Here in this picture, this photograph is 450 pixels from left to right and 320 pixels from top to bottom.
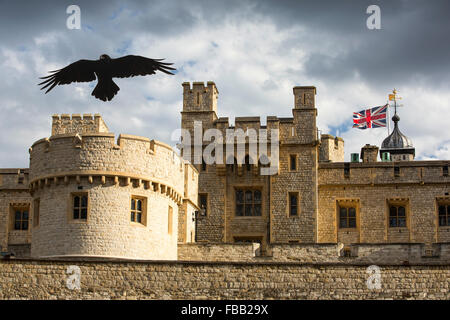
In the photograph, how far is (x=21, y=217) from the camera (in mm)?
44906

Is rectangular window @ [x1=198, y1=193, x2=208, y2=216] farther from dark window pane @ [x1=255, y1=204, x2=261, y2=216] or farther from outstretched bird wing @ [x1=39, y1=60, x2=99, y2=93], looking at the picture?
outstretched bird wing @ [x1=39, y1=60, x2=99, y2=93]

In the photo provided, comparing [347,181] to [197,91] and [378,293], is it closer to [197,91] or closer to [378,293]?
[197,91]

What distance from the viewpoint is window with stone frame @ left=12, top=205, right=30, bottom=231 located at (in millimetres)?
44594

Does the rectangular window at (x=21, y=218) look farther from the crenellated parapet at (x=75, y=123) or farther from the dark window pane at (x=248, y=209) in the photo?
the dark window pane at (x=248, y=209)

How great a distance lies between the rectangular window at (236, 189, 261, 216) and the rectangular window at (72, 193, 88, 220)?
13.3 meters

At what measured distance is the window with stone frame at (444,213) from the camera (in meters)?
44.2

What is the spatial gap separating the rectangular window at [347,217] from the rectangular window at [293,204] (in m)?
2.68

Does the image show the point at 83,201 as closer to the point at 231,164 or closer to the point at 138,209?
the point at 138,209

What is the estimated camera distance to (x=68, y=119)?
1823 inches

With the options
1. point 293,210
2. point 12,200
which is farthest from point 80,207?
point 293,210

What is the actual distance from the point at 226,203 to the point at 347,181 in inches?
250

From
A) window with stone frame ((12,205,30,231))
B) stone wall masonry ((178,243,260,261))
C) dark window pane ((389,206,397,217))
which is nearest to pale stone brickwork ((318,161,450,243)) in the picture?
dark window pane ((389,206,397,217))
